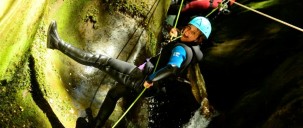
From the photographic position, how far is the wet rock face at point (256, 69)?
14.0ft

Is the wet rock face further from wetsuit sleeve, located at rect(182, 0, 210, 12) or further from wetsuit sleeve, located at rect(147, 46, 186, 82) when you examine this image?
wetsuit sleeve, located at rect(147, 46, 186, 82)

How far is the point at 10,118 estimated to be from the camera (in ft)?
11.1

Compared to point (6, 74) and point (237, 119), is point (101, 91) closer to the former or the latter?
point (6, 74)

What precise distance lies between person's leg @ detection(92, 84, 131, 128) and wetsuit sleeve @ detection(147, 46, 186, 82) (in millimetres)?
687

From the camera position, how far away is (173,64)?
3.72 m

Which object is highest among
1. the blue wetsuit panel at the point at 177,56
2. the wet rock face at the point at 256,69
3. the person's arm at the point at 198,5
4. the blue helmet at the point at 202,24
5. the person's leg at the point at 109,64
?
the blue helmet at the point at 202,24

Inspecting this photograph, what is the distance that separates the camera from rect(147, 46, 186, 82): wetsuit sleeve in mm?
3729

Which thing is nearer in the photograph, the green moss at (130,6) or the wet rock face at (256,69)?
the wet rock face at (256,69)

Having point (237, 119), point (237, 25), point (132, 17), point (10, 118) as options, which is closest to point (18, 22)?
point (10, 118)

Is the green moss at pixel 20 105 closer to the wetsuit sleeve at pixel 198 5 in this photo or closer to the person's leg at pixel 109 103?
the person's leg at pixel 109 103

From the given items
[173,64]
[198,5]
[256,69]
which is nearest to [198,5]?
[198,5]

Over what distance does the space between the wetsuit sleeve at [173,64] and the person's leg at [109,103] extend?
69cm

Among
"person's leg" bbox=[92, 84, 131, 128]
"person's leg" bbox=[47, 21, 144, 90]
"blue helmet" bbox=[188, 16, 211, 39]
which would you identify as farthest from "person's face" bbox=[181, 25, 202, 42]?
"person's leg" bbox=[92, 84, 131, 128]

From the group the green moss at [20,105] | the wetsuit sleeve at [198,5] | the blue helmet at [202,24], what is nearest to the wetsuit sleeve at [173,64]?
the blue helmet at [202,24]
